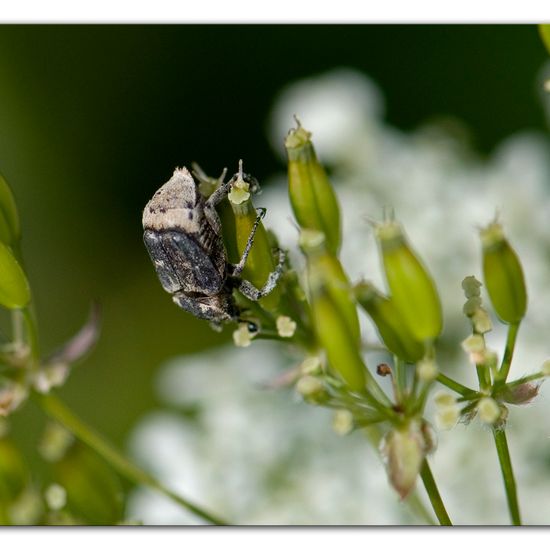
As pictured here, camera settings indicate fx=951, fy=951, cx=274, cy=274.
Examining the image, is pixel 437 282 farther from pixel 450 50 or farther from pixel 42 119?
pixel 42 119

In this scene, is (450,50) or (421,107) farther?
(421,107)

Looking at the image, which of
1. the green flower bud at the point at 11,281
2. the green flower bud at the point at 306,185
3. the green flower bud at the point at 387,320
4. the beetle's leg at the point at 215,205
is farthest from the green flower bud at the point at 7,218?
the green flower bud at the point at 387,320

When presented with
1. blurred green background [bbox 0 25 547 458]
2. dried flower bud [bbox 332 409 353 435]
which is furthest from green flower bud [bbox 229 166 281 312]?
blurred green background [bbox 0 25 547 458]

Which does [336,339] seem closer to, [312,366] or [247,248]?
[312,366]

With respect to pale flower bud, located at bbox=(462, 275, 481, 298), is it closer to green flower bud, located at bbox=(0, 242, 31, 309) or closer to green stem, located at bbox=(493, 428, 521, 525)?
green stem, located at bbox=(493, 428, 521, 525)
